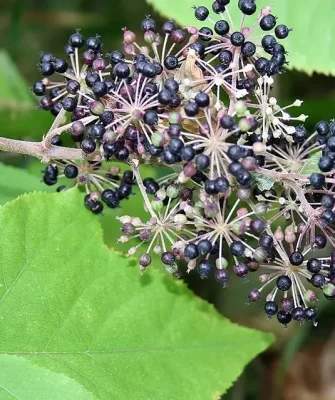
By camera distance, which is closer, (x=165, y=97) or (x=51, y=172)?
(x=165, y=97)

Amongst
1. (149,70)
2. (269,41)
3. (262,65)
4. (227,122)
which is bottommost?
(227,122)

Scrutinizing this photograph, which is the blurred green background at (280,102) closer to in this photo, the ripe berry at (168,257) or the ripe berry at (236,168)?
the ripe berry at (168,257)

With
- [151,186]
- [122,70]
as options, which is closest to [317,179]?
[151,186]

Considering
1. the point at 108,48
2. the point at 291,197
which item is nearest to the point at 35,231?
the point at 291,197

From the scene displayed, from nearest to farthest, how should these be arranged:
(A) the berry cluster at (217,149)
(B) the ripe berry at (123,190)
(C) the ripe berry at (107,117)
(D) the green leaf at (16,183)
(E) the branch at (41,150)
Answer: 1. (A) the berry cluster at (217,149)
2. (C) the ripe berry at (107,117)
3. (E) the branch at (41,150)
4. (B) the ripe berry at (123,190)
5. (D) the green leaf at (16,183)

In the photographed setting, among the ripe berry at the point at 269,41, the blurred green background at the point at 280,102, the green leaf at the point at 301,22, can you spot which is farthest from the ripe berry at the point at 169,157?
the blurred green background at the point at 280,102

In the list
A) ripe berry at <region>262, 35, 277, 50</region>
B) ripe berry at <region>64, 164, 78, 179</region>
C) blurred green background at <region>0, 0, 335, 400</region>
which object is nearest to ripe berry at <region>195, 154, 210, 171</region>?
ripe berry at <region>262, 35, 277, 50</region>

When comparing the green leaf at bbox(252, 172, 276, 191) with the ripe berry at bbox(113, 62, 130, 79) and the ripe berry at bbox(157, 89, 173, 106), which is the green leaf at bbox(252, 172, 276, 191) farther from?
the ripe berry at bbox(113, 62, 130, 79)

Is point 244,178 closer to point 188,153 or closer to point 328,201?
point 188,153
